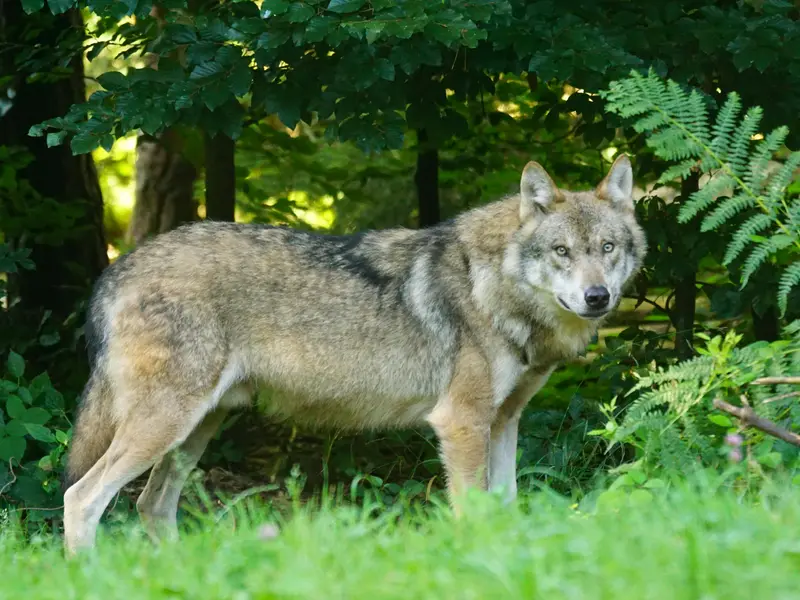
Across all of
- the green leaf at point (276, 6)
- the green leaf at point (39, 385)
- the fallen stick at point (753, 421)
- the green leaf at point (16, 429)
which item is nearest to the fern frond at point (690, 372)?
the fallen stick at point (753, 421)

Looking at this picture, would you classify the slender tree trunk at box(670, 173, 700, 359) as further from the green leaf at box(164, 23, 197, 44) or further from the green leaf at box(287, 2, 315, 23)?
the green leaf at box(164, 23, 197, 44)

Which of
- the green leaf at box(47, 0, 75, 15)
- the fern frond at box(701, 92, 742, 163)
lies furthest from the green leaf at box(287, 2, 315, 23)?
the fern frond at box(701, 92, 742, 163)

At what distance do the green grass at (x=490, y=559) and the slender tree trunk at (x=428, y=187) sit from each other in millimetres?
4904

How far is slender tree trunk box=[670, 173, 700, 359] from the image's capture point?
7752 millimetres

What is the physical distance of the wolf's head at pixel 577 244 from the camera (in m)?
5.55

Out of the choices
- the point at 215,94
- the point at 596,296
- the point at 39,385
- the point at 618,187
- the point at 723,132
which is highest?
the point at 215,94

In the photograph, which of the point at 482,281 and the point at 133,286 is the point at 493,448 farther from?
the point at 133,286

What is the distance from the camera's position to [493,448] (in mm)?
6230

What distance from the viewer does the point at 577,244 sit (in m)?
5.66

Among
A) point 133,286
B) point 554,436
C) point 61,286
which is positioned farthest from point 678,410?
point 61,286

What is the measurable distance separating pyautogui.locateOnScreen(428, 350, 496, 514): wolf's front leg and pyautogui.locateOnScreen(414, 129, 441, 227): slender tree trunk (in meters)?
2.87

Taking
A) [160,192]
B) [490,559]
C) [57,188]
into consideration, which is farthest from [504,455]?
[160,192]

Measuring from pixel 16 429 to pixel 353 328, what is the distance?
213 centimetres

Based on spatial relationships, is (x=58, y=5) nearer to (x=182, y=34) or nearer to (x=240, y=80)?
(x=182, y=34)
